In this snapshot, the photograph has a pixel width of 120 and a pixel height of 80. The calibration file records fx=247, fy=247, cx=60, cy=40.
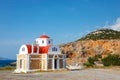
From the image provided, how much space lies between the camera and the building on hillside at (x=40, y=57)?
45.6 m

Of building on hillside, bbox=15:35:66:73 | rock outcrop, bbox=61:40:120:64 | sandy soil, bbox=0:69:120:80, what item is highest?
rock outcrop, bbox=61:40:120:64

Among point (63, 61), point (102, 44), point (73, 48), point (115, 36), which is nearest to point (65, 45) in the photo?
point (73, 48)

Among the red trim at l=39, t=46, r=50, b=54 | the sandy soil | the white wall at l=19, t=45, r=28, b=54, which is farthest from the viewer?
the red trim at l=39, t=46, r=50, b=54

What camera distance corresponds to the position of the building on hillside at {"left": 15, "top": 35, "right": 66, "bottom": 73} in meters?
45.6

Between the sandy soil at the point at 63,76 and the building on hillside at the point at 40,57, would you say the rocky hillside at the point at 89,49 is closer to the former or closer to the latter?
the building on hillside at the point at 40,57

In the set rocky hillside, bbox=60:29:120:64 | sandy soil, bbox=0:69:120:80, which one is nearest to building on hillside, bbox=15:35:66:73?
sandy soil, bbox=0:69:120:80

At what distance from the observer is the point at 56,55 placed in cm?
4734

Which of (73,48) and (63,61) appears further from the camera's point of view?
(73,48)

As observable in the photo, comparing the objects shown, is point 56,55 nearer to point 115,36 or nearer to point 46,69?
point 46,69

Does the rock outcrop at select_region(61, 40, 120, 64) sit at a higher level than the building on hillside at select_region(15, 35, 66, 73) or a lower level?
higher

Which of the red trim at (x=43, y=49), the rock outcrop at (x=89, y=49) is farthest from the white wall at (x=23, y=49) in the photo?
the rock outcrop at (x=89, y=49)

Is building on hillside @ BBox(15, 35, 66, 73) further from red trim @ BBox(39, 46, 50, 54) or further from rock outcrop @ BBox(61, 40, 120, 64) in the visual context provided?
rock outcrop @ BBox(61, 40, 120, 64)

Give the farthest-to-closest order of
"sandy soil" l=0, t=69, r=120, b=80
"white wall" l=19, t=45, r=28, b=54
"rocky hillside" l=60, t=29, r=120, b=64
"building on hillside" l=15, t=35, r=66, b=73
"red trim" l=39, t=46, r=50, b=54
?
"rocky hillside" l=60, t=29, r=120, b=64 < "red trim" l=39, t=46, r=50, b=54 < "white wall" l=19, t=45, r=28, b=54 < "building on hillside" l=15, t=35, r=66, b=73 < "sandy soil" l=0, t=69, r=120, b=80

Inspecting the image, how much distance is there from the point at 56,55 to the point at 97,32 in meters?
99.5
